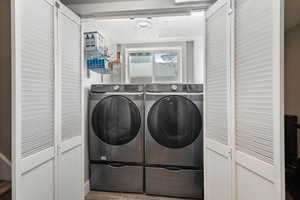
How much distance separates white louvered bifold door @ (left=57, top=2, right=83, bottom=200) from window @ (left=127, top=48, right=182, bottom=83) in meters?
2.04

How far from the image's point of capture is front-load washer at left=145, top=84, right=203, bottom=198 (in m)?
2.18

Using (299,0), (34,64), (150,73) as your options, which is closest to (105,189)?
(34,64)

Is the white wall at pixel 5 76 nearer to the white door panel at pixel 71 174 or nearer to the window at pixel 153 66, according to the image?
the white door panel at pixel 71 174

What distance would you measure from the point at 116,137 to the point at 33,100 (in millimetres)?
1282

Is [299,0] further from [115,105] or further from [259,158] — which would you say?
[115,105]

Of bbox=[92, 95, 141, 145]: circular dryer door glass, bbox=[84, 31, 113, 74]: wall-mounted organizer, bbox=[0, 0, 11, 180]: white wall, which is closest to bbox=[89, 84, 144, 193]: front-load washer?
bbox=[92, 95, 141, 145]: circular dryer door glass

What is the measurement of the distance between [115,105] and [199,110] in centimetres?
110

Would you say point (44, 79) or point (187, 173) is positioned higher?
point (44, 79)

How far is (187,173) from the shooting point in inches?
86.6

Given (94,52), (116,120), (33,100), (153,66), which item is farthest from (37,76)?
(153,66)

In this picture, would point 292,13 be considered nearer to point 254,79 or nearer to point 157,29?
point 254,79

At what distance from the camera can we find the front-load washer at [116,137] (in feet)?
7.55

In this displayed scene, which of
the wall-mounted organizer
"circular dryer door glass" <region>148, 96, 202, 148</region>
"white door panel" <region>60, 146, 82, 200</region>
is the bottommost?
"white door panel" <region>60, 146, 82, 200</region>

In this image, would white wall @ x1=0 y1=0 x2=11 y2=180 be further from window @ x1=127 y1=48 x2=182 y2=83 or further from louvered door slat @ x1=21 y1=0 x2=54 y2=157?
window @ x1=127 y1=48 x2=182 y2=83
